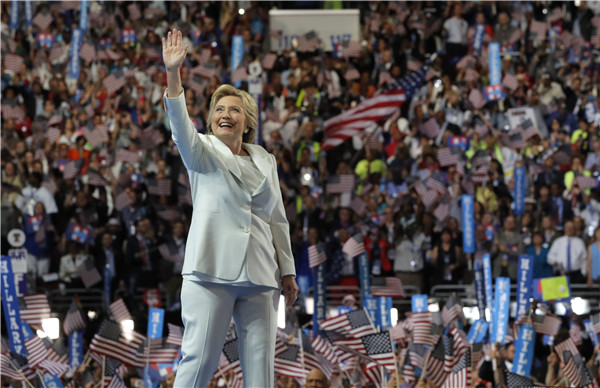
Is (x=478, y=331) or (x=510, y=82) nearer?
(x=478, y=331)

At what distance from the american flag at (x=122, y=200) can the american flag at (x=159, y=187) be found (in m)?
0.28

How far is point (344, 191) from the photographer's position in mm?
13750

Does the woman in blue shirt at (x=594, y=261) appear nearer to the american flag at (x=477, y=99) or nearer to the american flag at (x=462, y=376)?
the american flag at (x=477, y=99)

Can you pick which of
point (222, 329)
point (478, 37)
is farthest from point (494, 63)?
point (222, 329)

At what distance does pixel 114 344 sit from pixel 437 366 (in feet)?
6.86

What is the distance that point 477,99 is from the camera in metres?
15.3

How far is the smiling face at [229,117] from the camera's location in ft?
14.9

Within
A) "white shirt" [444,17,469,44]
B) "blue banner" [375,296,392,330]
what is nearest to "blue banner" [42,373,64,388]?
"blue banner" [375,296,392,330]

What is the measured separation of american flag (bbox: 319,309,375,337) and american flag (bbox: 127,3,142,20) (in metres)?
11.2

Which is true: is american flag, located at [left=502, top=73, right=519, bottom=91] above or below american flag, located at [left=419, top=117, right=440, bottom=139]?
above

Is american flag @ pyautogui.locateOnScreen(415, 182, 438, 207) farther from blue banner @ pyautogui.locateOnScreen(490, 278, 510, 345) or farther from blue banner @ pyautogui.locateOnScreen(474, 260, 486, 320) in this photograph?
blue banner @ pyautogui.locateOnScreen(490, 278, 510, 345)

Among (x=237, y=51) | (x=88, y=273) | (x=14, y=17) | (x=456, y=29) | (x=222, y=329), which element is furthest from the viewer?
(x=14, y=17)

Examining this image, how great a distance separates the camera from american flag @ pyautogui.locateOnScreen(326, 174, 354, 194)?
45.2 feet

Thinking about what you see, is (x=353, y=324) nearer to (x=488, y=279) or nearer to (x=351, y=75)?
(x=488, y=279)
